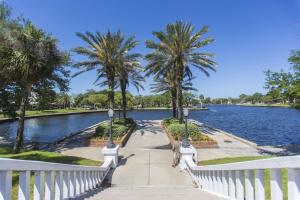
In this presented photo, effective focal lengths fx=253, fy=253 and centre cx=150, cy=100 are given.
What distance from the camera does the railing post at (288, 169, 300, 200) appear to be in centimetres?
180

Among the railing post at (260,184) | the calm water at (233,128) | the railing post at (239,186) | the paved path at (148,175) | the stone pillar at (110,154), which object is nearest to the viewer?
the railing post at (260,184)

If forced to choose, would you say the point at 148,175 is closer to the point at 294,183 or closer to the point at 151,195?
the point at 151,195

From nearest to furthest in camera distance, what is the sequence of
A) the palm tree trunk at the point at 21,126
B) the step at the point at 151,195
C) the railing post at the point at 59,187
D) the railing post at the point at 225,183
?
the railing post at the point at 59,187 < the railing post at the point at 225,183 < the step at the point at 151,195 < the palm tree trunk at the point at 21,126

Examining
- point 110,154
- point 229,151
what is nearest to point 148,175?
point 110,154

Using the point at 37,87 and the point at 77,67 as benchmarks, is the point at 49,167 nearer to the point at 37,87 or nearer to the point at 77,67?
the point at 37,87

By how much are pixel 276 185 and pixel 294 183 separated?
1.05ft

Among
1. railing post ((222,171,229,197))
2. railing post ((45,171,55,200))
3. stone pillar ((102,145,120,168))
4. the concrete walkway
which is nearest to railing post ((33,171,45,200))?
railing post ((45,171,55,200))

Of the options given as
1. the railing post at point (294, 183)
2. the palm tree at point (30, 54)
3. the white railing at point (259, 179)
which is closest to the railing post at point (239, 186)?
the white railing at point (259, 179)

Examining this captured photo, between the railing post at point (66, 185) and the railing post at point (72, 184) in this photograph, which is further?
the railing post at point (72, 184)

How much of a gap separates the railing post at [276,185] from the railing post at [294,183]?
0.23 m

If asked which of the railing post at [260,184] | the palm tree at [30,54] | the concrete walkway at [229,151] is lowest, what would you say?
the concrete walkway at [229,151]

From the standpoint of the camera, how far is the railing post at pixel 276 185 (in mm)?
2096

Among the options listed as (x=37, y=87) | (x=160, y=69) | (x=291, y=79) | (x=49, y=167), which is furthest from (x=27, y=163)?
(x=160, y=69)

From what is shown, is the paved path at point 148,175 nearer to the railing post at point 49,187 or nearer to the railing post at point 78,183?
the railing post at point 78,183
